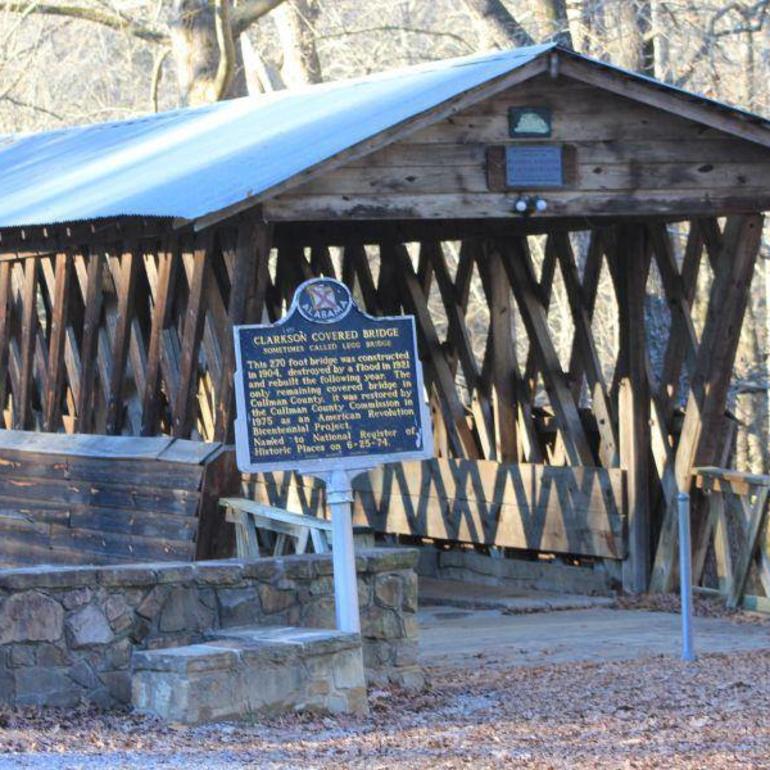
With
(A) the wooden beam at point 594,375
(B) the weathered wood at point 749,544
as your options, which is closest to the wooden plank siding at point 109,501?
(A) the wooden beam at point 594,375

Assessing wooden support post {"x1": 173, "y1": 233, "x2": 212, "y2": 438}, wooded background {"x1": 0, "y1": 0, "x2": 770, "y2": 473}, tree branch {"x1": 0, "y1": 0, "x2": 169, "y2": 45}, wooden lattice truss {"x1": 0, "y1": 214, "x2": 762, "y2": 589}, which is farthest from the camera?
tree branch {"x1": 0, "y1": 0, "x2": 169, "y2": 45}

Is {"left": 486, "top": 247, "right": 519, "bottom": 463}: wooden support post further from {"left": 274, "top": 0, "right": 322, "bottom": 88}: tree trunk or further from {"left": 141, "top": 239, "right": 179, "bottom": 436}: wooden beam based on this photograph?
{"left": 274, "top": 0, "right": 322, "bottom": 88}: tree trunk

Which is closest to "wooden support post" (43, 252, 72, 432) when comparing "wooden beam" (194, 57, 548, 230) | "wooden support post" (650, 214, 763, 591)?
"wooden beam" (194, 57, 548, 230)

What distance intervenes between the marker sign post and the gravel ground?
813 millimetres

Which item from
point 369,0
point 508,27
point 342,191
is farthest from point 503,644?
point 369,0

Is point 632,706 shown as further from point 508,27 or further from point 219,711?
point 508,27

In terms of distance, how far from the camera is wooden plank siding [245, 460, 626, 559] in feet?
46.4

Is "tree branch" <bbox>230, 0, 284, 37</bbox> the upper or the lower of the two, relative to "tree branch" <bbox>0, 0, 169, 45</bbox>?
lower

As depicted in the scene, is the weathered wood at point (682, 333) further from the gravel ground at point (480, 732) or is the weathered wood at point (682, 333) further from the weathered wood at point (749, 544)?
the gravel ground at point (480, 732)

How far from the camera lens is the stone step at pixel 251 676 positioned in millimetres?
8375

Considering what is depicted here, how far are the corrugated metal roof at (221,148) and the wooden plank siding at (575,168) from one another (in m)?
0.29

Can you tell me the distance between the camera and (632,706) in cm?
909

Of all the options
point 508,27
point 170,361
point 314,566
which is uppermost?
point 508,27

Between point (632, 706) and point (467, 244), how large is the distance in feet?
21.8
